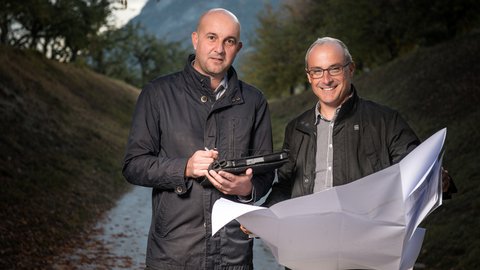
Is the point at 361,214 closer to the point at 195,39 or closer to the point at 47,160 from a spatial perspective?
the point at 195,39

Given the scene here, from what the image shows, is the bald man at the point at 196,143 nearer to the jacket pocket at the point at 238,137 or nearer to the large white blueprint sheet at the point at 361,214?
the jacket pocket at the point at 238,137

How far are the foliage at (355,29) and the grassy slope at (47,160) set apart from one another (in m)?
12.7

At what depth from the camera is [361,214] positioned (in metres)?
2.49

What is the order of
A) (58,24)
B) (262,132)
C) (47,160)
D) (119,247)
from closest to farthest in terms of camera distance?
(262,132)
(119,247)
(47,160)
(58,24)

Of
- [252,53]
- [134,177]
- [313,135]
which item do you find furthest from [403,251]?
[252,53]

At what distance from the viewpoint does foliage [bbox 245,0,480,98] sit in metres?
23.9

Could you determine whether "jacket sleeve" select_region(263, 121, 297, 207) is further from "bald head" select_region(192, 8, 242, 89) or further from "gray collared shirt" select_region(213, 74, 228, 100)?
"bald head" select_region(192, 8, 242, 89)

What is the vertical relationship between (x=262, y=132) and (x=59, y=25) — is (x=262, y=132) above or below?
below

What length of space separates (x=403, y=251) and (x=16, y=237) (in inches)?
296

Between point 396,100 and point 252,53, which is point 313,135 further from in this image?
point 252,53

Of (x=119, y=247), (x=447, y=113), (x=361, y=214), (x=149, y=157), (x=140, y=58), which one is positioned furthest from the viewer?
(x=140, y=58)

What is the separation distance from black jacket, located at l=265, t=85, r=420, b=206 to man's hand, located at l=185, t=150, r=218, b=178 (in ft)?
1.68

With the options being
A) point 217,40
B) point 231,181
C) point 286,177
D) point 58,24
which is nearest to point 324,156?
point 286,177

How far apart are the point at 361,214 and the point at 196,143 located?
1.02m
